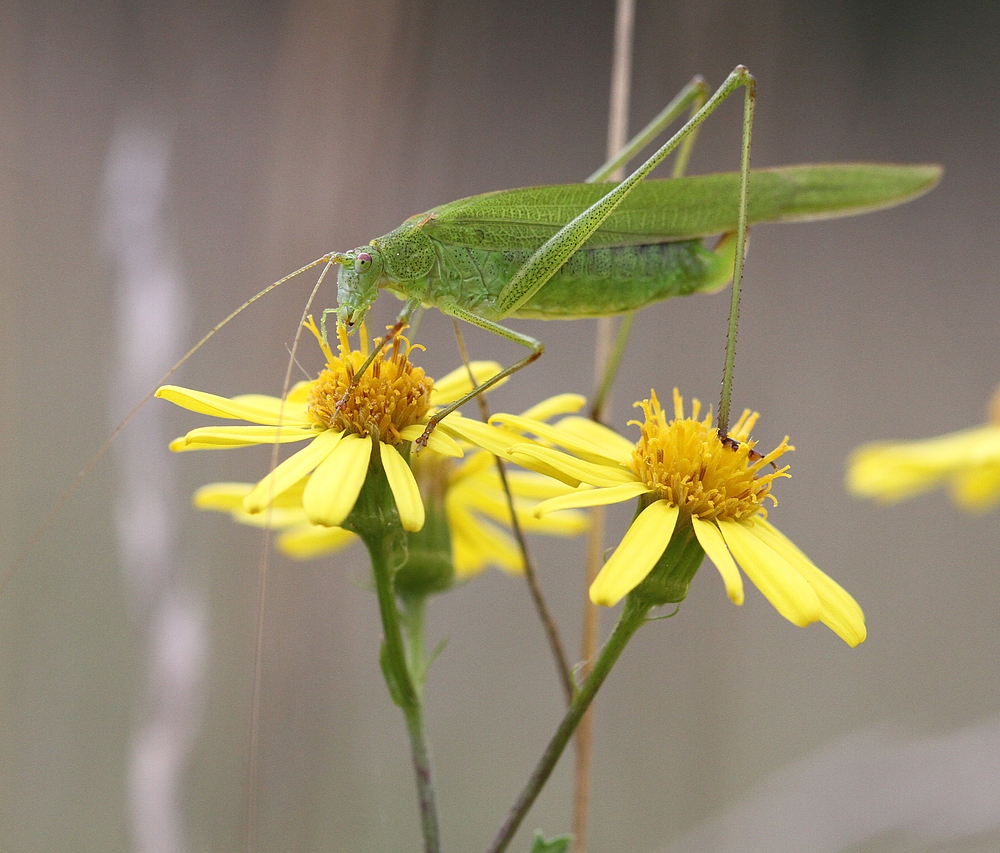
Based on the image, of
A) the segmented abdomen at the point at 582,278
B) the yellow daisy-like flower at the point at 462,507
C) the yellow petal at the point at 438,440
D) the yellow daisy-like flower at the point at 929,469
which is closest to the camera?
the yellow petal at the point at 438,440

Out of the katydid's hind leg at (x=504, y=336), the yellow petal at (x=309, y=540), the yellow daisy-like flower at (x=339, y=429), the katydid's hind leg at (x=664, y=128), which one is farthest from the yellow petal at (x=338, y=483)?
the katydid's hind leg at (x=664, y=128)

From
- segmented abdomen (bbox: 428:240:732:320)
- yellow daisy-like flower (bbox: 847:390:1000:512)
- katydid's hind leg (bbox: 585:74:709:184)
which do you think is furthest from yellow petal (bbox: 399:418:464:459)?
yellow daisy-like flower (bbox: 847:390:1000:512)

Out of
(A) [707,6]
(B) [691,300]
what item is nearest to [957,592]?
(B) [691,300]

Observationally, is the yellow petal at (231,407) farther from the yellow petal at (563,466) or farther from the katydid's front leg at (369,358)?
the yellow petal at (563,466)

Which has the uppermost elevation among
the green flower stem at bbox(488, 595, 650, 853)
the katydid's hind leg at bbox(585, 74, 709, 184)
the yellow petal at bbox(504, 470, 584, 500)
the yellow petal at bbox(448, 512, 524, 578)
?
the katydid's hind leg at bbox(585, 74, 709, 184)

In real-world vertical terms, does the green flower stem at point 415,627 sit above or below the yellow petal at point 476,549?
below

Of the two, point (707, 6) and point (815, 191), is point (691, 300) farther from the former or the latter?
point (815, 191)

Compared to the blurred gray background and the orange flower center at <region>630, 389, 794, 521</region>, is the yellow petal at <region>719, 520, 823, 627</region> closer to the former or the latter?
the orange flower center at <region>630, 389, 794, 521</region>
